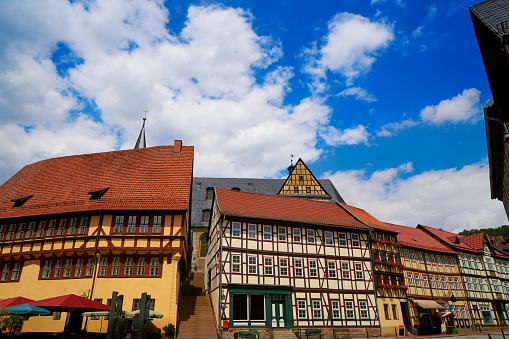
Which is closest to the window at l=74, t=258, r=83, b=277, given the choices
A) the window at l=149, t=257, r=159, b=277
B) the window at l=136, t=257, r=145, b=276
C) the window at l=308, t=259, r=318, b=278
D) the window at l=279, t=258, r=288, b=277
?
the window at l=136, t=257, r=145, b=276

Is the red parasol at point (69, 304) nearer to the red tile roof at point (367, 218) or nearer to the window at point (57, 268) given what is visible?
the window at point (57, 268)

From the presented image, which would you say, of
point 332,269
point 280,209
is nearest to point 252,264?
point 280,209

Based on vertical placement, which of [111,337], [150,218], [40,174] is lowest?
[111,337]

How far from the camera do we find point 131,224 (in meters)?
24.8

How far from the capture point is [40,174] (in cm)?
3162

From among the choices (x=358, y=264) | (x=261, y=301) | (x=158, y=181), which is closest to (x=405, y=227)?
(x=358, y=264)

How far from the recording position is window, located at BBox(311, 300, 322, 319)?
86.5ft

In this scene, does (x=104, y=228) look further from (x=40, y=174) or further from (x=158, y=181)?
(x=40, y=174)

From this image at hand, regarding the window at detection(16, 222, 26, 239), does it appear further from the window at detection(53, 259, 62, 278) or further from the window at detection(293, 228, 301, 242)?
the window at detection(293, 228, 301, 242)

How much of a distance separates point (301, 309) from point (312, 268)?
10.6 feet

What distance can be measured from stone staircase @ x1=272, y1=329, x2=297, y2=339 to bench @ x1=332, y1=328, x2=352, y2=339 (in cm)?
325

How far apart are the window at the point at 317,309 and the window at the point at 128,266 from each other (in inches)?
518

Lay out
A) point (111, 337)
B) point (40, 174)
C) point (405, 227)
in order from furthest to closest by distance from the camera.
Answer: point (405, 227) → point (40, 174) → point (111, 337)

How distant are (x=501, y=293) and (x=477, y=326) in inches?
356
